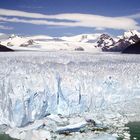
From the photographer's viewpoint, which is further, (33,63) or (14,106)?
(33,63)

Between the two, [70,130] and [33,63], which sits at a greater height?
[33,63]

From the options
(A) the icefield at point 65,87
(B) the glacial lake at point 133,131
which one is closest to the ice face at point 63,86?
(A) the icefield at point 65,87

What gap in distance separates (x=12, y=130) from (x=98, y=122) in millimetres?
3099

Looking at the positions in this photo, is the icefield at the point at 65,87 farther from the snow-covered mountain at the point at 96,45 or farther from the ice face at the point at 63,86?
the snow-covered mountain at the point at 96,45

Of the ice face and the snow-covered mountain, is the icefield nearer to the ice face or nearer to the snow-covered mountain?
the ice face

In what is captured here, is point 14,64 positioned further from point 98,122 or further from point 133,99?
point 133,99

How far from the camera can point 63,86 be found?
1492 cm

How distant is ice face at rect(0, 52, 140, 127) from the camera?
13.7m

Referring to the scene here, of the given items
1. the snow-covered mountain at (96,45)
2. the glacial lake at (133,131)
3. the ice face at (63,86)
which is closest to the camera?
the glacial lake at (133,131)

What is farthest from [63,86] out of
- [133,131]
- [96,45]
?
[96,45]

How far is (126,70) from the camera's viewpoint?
51.2ft

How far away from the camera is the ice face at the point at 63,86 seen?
13.7 meters

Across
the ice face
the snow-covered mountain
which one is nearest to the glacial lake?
the ice face

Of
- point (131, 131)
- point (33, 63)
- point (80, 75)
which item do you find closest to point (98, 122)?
point (131, 131)
